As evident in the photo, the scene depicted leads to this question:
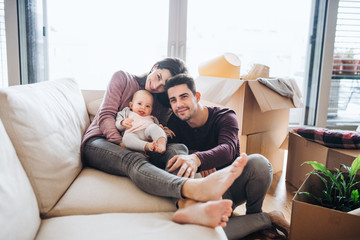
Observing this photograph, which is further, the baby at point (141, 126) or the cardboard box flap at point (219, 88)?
the cardboard box flap at point (219, 88)

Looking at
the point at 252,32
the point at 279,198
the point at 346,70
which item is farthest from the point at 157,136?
the point at 346,70

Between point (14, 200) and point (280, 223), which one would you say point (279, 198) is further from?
point (14, 200)

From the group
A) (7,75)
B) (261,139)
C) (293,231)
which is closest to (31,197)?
(293,231)

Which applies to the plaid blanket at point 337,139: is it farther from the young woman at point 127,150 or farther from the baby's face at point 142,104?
the baby's face at point 142,104

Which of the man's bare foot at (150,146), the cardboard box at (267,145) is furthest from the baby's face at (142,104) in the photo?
the cardboard box at (267,145)

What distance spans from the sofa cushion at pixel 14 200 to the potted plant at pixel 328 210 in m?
0.97

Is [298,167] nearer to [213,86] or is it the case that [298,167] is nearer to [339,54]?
[213,86]

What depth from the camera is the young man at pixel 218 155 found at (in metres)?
1.21

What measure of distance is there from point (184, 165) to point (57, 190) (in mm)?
478

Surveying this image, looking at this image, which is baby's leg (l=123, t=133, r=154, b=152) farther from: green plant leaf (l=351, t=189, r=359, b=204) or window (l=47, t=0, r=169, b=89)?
window (l=47, t=0, r=169, b=89)

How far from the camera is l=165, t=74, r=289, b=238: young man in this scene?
3.98 ft

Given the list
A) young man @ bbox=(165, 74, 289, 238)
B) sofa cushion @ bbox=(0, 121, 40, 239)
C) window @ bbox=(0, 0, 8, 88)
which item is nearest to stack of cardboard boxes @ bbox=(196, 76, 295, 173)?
young man @ bbox=(165, 74, 289, 238)

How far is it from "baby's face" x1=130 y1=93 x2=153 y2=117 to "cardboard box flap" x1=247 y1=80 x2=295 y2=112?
2.58 ft

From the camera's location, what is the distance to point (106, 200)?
1.07 metres
